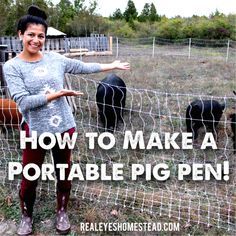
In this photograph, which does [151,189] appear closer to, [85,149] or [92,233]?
[92,233]

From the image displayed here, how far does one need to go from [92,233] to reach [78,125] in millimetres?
2508

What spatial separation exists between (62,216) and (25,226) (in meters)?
0.31

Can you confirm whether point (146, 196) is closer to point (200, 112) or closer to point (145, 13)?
point (200, 112)

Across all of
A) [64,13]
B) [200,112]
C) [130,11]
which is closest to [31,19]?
[200,112]

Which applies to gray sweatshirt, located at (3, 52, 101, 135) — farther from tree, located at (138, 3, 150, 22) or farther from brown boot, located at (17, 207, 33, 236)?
tree, located at (138, 3, 150, 22)

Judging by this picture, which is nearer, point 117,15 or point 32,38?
point 32,38

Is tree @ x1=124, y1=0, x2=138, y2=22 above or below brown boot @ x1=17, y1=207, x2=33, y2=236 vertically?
above

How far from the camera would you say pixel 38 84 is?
2.36m

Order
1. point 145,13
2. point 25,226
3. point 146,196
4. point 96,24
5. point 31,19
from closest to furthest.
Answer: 1. point 31,19
2. point 25,226
3. point 146,196
4. point 96,24
5. point 145,13

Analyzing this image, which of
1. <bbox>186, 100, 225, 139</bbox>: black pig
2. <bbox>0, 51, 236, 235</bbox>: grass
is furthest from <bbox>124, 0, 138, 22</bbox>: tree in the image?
<bbox>186, 100, 225, 139</bbox>: black pig

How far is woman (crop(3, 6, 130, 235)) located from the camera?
7.56ft

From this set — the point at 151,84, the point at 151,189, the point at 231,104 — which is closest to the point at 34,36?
the point at 151,189

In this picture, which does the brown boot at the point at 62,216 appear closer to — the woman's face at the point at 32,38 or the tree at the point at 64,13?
the woman's face at the point at 32,38

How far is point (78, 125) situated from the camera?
5.25 m
